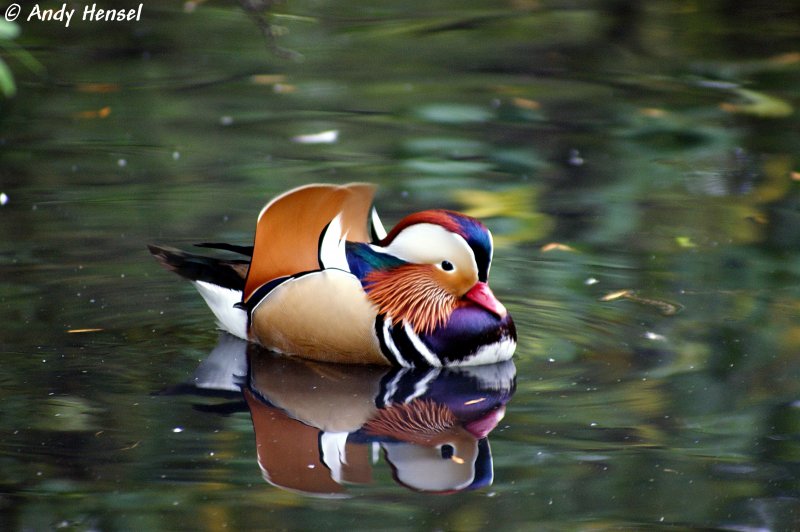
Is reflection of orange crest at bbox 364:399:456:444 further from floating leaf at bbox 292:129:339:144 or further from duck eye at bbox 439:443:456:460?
floating leaf at bbox 292:129:339:144

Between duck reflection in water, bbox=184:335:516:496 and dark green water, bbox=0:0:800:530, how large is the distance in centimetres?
8

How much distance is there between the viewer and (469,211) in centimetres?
776

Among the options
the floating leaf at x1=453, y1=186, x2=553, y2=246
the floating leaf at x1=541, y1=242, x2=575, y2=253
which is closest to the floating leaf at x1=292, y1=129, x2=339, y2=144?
the floating leaf at x1=453, y1=186, x2=553, y2=246

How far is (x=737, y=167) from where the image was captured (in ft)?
28.2

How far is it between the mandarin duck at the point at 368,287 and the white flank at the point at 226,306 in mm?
85

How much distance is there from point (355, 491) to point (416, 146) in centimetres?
477

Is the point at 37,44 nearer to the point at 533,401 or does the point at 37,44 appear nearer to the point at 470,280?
the point at 470,280

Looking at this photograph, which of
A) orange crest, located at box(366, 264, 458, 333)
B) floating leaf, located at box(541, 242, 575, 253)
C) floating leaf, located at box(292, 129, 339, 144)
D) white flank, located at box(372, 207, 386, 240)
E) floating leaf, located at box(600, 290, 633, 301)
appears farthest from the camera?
floating leaf, located at box(292, 129, 339, 144)

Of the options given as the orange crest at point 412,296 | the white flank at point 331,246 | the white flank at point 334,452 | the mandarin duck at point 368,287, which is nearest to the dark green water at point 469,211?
the white flank at point 334,452

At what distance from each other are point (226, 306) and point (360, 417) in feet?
3.71

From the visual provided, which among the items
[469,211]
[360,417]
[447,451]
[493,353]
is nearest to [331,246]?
[493,353]

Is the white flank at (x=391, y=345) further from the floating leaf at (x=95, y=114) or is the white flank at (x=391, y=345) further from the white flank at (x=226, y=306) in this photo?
the floating leaf at (x=95, y=114)

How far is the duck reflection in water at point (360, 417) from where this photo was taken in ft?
15.2

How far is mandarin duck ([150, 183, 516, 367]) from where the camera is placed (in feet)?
18.7
